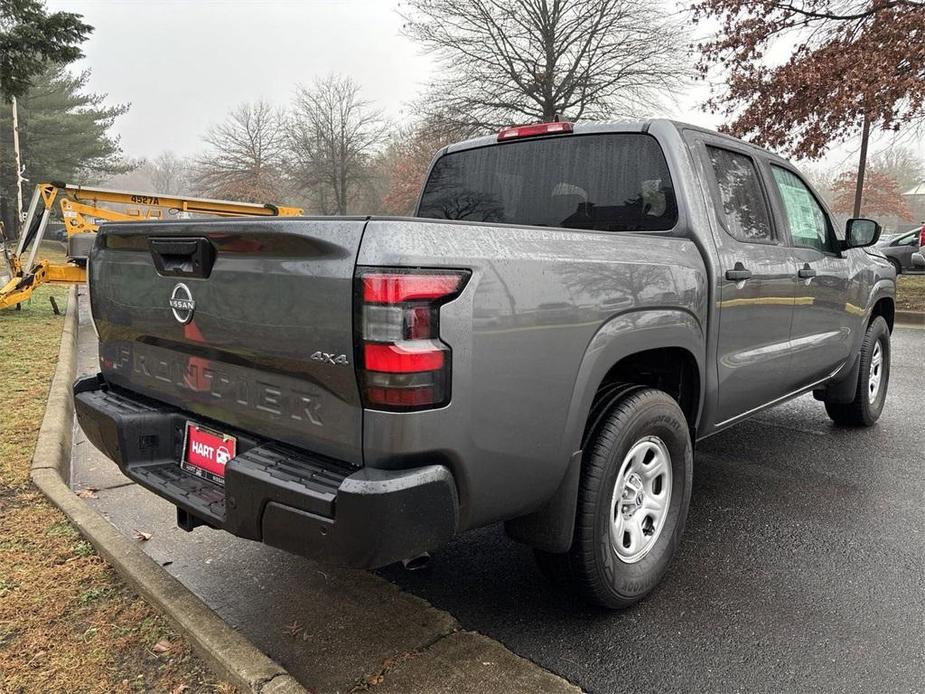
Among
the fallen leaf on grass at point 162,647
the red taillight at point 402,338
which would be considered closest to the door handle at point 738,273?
the red taillight at point 402,338

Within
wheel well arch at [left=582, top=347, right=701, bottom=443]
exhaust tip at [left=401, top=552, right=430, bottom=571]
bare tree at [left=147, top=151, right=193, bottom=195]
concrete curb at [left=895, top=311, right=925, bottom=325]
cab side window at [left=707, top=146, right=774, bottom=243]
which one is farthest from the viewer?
bare tree at [left=147, top=151, right=193, bottom=195]

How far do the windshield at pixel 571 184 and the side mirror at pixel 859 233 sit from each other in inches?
77.9

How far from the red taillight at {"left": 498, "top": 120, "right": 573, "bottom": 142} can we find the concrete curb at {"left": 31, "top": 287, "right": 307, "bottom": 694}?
2540mm

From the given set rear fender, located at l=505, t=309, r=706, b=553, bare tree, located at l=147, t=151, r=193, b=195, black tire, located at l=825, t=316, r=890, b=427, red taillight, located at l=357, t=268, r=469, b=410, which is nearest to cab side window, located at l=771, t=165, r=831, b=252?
black tire, located at l=825, t=316, r=890, b=427

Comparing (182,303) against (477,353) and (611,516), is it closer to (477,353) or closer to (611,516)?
(477,353)

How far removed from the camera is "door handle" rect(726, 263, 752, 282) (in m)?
3.07

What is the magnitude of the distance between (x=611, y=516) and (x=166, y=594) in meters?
1.69

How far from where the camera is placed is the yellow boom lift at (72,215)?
1014 cm

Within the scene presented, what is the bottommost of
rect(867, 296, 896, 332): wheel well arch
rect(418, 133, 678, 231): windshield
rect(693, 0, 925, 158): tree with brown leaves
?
rect(867, 296, 896, 332): wheel well arch

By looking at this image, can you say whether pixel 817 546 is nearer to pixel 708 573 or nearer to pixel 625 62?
pixel 708 573

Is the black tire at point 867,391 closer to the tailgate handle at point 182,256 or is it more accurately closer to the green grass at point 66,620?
the tailgate handle at point 182,256

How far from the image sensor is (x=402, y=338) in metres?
1.82

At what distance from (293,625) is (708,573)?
1.78 metres

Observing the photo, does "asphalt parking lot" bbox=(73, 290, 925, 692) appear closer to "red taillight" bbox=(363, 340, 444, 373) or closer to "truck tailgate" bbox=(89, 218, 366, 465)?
"truck tailgate" bbox=(89, 218, 366, 465)
